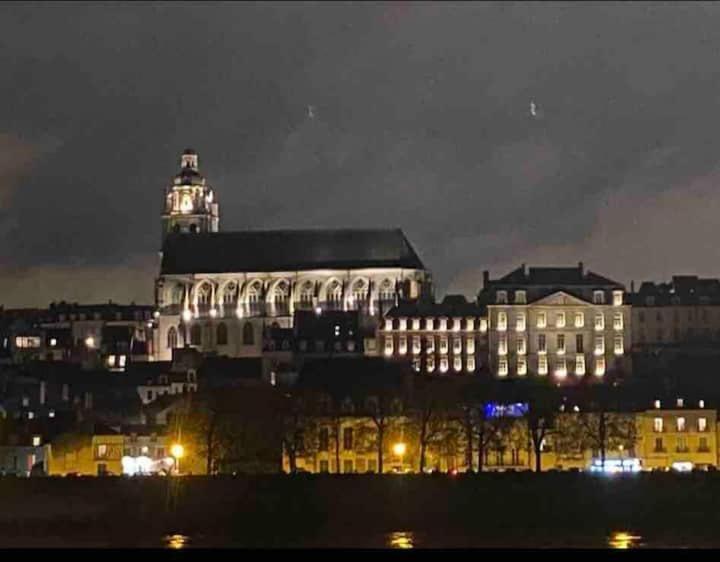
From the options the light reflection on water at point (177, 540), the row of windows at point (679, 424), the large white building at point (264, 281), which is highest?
the large white building at point (264, 281)

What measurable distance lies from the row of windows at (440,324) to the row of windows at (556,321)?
117 centimetres

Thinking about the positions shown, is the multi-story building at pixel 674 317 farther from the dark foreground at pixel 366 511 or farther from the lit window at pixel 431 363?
the dark foreground at pixel 366 511

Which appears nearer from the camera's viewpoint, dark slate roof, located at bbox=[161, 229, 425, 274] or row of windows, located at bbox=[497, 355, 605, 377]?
row of windows, located at bbox=[497, 355, 605, 377]

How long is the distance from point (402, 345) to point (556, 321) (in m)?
5.74

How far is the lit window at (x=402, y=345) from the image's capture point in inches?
2387

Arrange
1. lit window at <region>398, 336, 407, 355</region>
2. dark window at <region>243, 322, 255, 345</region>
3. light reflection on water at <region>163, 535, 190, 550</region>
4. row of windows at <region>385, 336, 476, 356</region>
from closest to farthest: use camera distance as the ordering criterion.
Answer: light reflection on water at <region>163, 535, 190, 550</region>, row of windows at <region>385, 336, 476, 356</region>, lit window at <region>398, 336, 407, 355</region>, dark window at <region>243, 322, 255, 345</region>

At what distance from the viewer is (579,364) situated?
58.6 metres

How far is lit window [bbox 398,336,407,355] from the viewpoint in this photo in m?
60.6

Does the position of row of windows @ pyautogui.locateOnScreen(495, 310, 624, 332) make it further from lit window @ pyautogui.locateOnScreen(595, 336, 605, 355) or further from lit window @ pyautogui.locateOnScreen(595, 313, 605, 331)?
lit window @ pyautogui.locateOnScreen(595, 336, 605, 355)

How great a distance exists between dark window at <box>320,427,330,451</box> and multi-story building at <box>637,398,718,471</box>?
7320 mm

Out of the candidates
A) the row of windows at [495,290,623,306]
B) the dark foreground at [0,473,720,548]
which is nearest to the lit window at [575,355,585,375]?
the row of windows at [495,290,623,306]

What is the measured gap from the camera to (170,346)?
7231 cm

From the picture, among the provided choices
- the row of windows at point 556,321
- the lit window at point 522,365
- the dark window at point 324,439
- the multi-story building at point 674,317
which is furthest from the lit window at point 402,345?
the dark window at point 324,439

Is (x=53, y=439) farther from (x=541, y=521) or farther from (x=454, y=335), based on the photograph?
(x=454, y=335)
